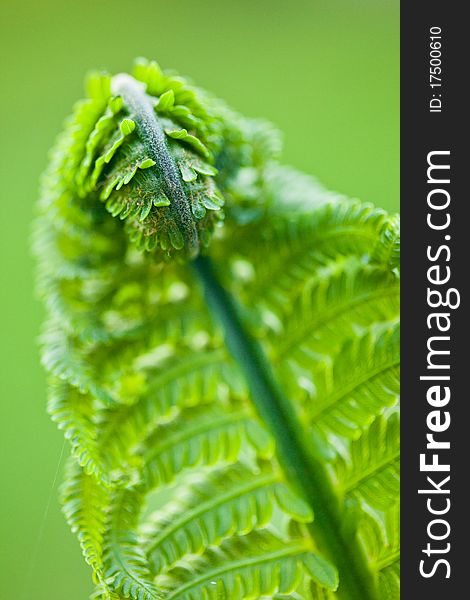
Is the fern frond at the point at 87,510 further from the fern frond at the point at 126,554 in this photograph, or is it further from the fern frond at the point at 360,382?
the fern frond at the point at 360,382

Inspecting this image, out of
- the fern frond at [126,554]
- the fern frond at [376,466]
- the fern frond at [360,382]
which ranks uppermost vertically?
the fern frond at [360,382]

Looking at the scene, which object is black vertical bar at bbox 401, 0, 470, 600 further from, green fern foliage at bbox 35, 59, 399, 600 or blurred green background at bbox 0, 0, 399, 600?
blurred green background at bbox 0, 0, 399, 600

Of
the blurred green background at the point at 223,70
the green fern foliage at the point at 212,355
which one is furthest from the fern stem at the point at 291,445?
the blurred green background at the point at 223,70

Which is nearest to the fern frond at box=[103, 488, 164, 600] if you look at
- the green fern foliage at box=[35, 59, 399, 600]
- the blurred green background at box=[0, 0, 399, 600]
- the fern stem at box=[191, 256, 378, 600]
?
the green fern foliage at box=[35, 59, 399, 600]

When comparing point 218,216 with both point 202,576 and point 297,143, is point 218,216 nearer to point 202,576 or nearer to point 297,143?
point 202,576

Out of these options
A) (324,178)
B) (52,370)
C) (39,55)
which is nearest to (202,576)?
(52,370)
